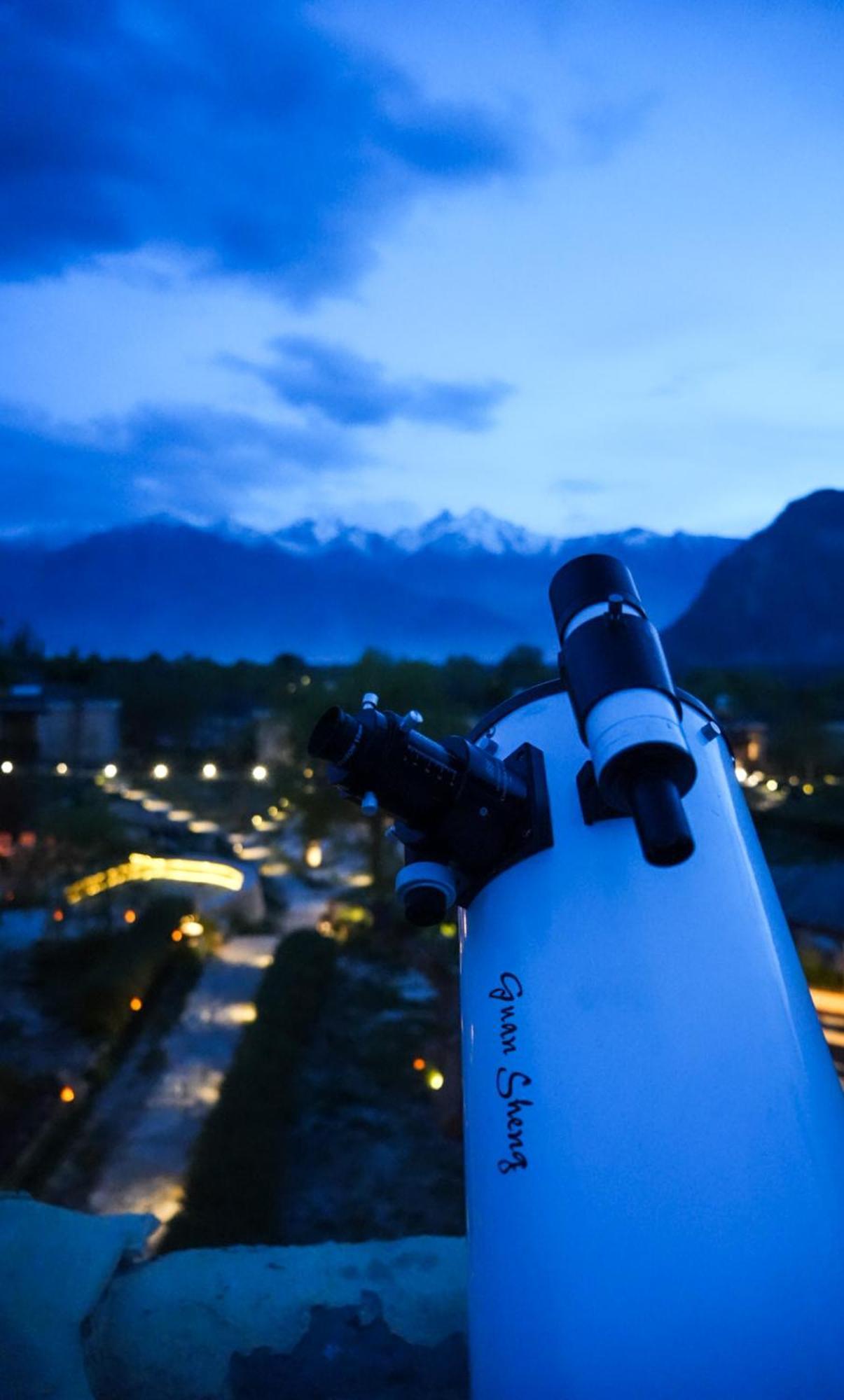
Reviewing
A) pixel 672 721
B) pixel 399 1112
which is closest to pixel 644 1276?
pixel 672 721

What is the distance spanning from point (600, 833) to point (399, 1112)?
883 centimetres

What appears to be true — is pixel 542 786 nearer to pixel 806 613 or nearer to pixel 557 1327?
pixel 557 1327

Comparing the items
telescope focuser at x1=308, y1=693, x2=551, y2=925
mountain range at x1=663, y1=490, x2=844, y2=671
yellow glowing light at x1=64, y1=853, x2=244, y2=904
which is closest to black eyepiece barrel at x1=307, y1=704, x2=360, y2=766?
telescope focuser at x1=308, y1=693, x2=551, y2=925

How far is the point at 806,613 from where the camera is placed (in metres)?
50.2

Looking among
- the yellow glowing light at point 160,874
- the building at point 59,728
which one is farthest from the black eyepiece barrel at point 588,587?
the building at point 59,728

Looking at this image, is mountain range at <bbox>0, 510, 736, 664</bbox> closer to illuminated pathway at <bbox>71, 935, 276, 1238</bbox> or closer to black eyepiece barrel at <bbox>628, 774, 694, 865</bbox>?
illuminated pathway at <bbox>71, 935, 276, 1238</bbox>

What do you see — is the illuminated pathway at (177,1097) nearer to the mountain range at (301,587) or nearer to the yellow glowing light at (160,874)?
the yellow glowing light at (160,874)

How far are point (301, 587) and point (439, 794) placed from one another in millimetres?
148065

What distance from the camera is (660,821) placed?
1438 millimetres

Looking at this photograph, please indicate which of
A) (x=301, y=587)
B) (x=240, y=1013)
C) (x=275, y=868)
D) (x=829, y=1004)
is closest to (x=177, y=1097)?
(x=240, y=1013)

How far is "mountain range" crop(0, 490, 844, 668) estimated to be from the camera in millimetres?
109688

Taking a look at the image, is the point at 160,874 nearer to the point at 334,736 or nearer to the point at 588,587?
the point at 334,736

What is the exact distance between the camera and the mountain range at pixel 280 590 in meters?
122

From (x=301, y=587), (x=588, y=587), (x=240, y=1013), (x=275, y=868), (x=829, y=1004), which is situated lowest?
(x=588, y=587)
